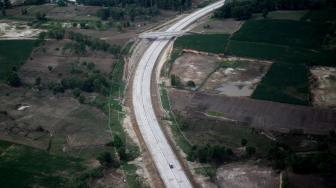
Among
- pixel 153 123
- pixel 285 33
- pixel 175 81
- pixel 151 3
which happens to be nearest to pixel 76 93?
pixel 153 123

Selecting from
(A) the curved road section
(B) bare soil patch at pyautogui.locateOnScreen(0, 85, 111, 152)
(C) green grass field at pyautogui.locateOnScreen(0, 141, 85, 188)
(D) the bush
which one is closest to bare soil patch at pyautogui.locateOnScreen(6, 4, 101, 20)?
(A) the curved road section

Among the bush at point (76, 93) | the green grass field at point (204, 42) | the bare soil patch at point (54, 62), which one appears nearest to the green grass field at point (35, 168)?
the bush at point (76, 93)

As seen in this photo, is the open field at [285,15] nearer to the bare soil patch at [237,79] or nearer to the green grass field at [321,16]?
the green grass field at [321,16]

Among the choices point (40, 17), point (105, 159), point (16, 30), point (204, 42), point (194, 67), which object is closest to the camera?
point (105, 159)

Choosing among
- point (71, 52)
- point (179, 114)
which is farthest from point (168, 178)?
point (71, 52)

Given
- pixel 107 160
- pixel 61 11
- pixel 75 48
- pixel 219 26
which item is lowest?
pixel 107 160

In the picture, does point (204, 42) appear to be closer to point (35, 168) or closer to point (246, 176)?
point (246, 176)
